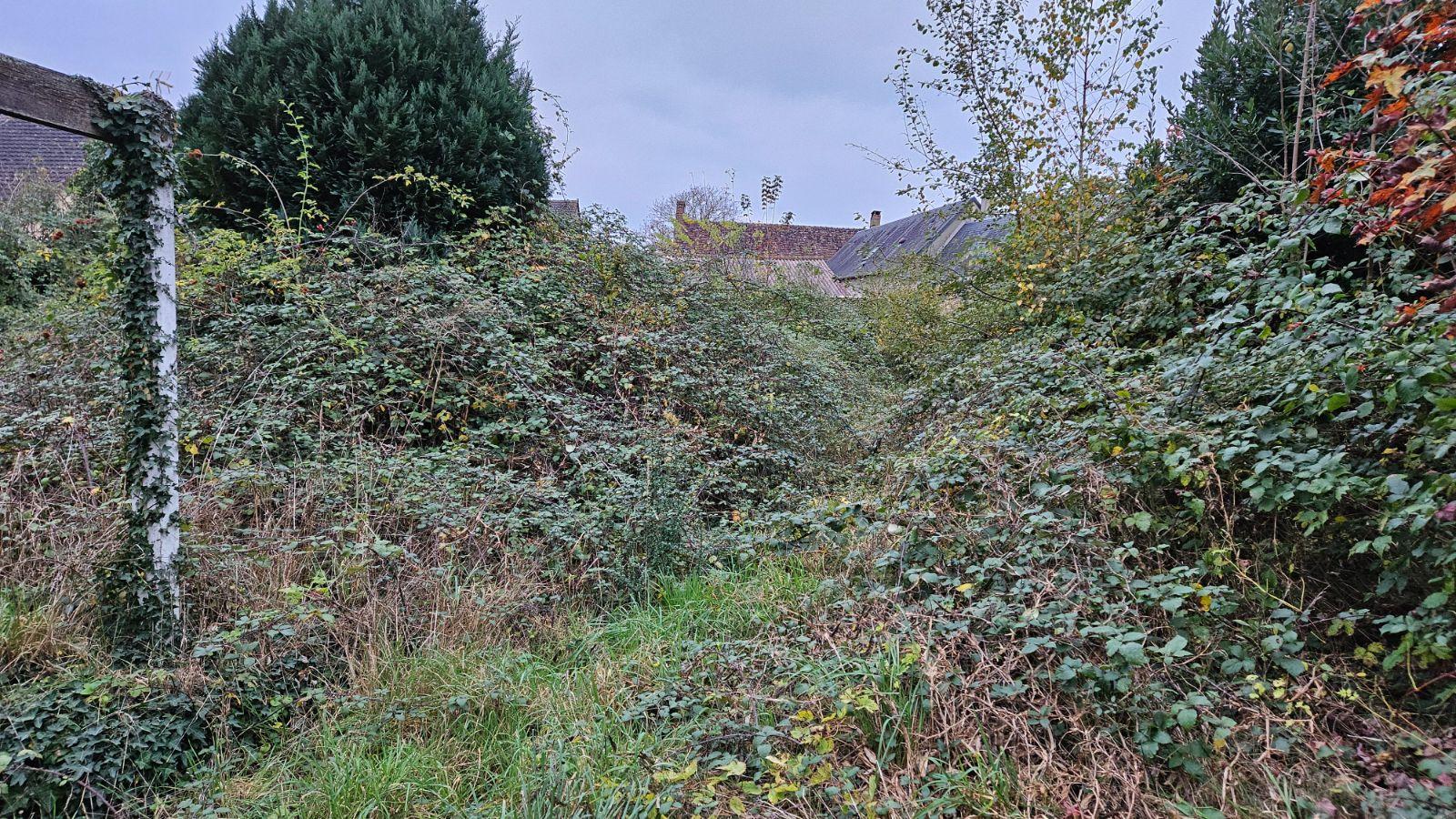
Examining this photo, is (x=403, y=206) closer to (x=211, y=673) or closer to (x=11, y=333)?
(x=11, y=333)

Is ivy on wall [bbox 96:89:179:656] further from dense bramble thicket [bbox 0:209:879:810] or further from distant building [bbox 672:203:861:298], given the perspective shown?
distant building [bbox 672:203:861:298]

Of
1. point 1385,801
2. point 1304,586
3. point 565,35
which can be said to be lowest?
point 1385,801

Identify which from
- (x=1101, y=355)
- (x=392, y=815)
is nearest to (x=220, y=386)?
(x=392, y=815)

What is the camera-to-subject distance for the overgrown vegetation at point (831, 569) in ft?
6.91

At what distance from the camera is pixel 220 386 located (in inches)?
184

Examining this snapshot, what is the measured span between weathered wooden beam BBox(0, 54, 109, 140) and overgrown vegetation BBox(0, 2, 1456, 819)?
1.78 m

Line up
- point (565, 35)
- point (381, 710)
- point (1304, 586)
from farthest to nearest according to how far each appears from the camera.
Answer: point (565, 35) → point (381, 710) → point (1304, 586)

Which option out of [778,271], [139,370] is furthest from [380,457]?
[778,271]

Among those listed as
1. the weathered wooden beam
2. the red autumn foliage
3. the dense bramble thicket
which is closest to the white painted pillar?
the dense bramble thicket

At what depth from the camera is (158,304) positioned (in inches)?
118

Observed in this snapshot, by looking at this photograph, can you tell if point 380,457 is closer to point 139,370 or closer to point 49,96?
point 139,370

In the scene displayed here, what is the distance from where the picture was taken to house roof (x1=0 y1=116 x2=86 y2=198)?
1387cm

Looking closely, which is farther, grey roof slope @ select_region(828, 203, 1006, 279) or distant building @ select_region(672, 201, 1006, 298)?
distant building @ select_region(672, 201, 1006, 298)

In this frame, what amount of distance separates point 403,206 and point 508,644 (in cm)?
536
